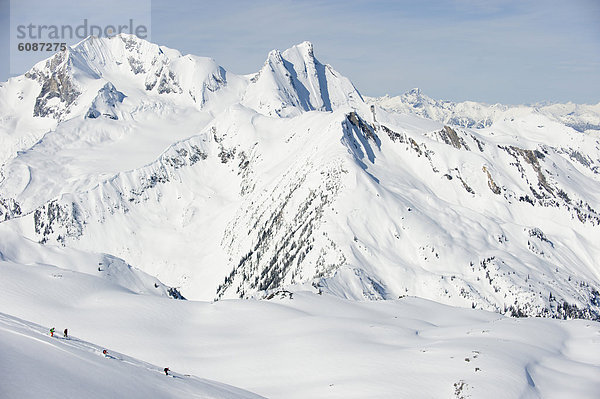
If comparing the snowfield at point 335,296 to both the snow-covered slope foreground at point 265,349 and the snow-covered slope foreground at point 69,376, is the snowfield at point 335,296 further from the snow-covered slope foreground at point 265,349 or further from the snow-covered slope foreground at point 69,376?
the snow-covered slope foreground at point 265,349

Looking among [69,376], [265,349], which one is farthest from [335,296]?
[69,376]

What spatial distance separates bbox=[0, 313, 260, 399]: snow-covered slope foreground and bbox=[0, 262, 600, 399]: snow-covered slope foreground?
9 cm

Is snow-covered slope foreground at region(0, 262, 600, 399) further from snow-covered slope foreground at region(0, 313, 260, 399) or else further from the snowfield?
the snowfield

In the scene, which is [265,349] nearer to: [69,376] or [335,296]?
[69,376]

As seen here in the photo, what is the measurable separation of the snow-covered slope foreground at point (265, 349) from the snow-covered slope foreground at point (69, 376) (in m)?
0.09

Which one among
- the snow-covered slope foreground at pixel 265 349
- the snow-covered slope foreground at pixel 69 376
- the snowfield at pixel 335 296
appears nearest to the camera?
the snow-covered slope foreground at pixel 69 376

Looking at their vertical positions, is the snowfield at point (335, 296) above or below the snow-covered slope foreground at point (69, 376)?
below

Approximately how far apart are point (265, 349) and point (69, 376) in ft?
108

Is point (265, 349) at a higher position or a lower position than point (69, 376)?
lower

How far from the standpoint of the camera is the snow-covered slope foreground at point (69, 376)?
811 inches

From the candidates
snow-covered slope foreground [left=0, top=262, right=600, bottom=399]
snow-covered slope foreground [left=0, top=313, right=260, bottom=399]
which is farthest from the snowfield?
snow-covered slope foreground [left=0, top=262, right=600, bottom=399]

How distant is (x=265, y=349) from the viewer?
53.8 m

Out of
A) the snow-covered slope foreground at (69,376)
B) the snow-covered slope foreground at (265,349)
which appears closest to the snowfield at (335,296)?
the snow-covered slope foreground at (69,376)

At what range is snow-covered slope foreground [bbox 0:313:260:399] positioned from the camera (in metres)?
20.6
